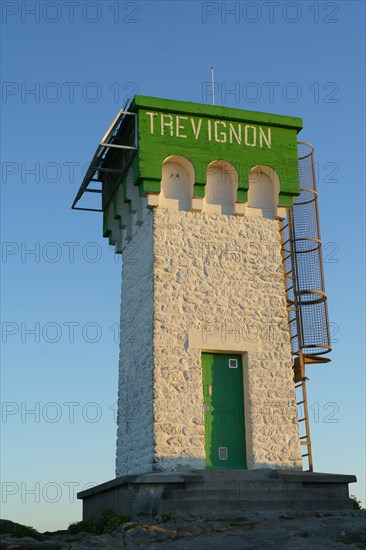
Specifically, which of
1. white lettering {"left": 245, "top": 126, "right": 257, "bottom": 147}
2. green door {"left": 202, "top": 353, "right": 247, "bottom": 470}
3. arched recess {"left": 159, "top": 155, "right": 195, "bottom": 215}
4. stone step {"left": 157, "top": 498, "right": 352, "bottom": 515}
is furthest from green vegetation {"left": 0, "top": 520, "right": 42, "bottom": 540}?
white lettering {"left": 245, "top": 126, "right": 257, "bottom": 147}

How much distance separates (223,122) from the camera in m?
17.5

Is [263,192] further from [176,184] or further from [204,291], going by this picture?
[204,291]

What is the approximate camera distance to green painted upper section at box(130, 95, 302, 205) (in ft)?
55.1

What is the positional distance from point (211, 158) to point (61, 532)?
28.0ft

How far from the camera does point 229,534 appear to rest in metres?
11.6

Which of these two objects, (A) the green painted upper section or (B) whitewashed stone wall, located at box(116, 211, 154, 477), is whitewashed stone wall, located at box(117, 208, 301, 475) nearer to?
(B) whitewashed stone wall, located at box(116, 211, 154, 477)

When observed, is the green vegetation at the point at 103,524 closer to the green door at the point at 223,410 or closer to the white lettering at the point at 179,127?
the green door at the point at 223,410

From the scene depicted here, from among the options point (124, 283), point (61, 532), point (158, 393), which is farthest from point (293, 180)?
point (61, 532)

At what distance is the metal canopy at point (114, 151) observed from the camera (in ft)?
56.7

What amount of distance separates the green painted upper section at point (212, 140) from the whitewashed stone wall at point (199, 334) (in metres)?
0.88

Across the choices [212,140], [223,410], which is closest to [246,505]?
[223,410]

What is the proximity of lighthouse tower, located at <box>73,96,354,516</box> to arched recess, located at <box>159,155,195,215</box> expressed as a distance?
0.03m

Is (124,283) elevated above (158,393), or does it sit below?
above

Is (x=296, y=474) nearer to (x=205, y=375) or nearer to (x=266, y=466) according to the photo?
(x=266, y=466)
